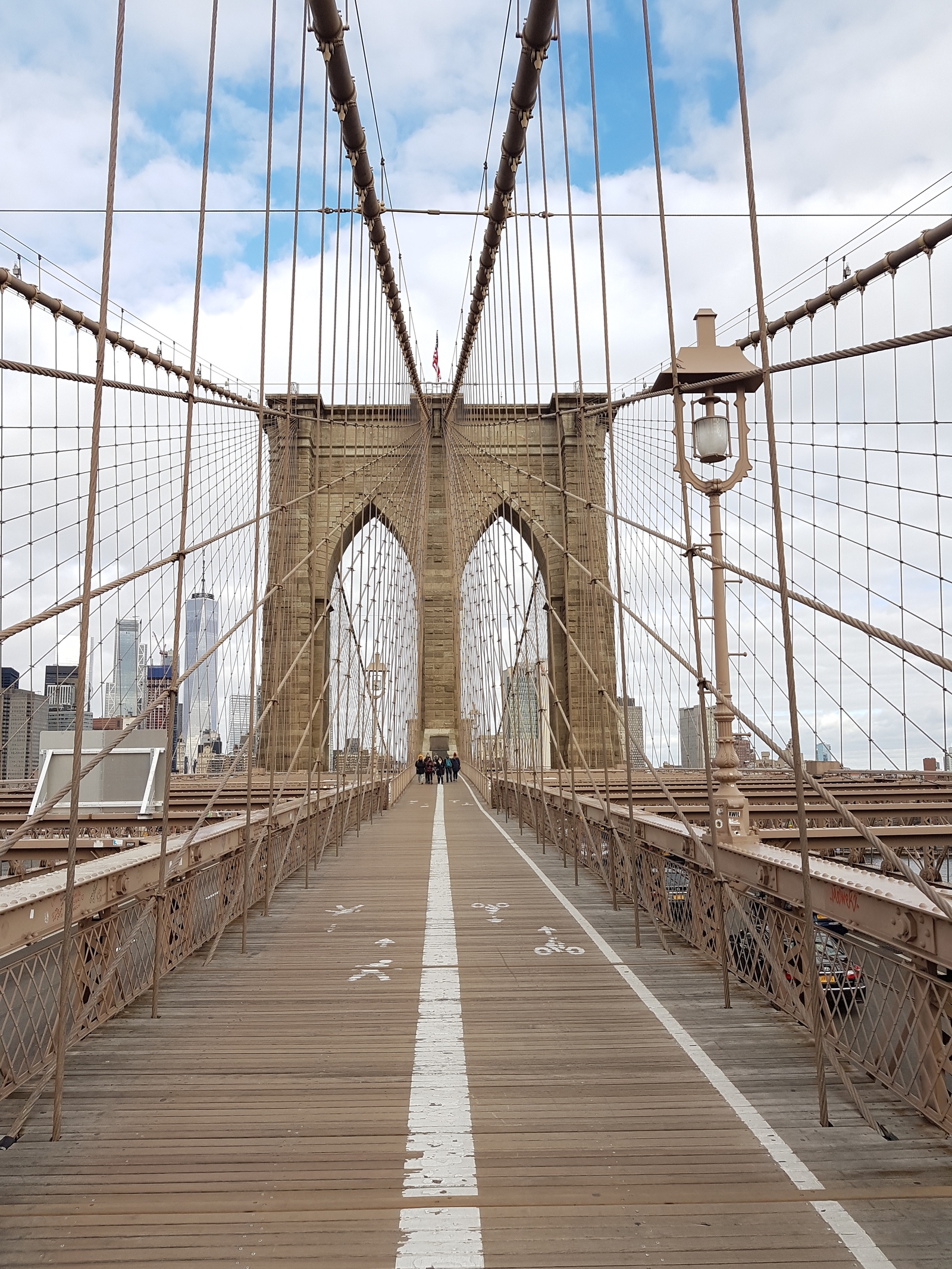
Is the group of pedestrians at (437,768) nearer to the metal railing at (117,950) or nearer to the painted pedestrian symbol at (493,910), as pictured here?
the painted pedestrian symbol at (493,910)

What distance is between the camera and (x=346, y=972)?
5.01 metres

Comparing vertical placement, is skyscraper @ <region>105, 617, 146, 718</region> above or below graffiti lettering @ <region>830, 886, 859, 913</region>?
above

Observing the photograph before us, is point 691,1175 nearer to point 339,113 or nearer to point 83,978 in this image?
point 83,978

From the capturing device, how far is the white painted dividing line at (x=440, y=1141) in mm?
2158

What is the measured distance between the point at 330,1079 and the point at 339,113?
1173 cm

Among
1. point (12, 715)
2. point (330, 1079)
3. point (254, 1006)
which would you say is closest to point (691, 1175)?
point (330, 1079)

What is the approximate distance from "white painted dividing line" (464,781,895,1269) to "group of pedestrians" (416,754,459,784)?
998 inches

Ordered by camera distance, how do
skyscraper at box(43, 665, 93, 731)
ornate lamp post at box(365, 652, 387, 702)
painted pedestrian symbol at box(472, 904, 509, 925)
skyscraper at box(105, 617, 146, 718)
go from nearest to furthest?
painted pedestrian symbol at box(472, 904, 509, 925), skyscraper at box(43, 665, 93, 731), skyscraper at box(105, 617, 146, 718), ornate lamp post at box(365, 652, 387, 702)

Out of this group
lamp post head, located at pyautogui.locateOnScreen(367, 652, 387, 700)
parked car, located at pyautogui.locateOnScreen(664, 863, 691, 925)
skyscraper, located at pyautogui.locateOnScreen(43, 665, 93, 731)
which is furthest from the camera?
lamp post head, located at pyautogui.locateOnScreen(367, 652, 387, 700)

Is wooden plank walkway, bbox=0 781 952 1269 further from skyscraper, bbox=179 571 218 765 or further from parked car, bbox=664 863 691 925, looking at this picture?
skyscraper, bbox=179 571 218 765

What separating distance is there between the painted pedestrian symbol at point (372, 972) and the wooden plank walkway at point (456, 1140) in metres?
0.02

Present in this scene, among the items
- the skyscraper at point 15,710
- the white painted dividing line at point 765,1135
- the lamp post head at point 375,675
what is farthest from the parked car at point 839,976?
the lamp post head at point 375,675

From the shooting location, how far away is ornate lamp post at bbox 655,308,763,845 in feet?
18.3

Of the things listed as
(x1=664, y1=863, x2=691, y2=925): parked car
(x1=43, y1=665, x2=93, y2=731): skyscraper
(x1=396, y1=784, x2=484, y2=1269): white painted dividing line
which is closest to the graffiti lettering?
(x1=396, y1=784, x2=484, y2=1269): white painted dividing line
